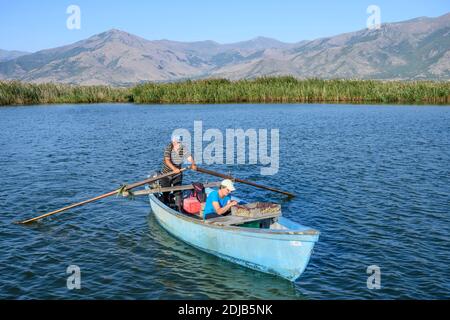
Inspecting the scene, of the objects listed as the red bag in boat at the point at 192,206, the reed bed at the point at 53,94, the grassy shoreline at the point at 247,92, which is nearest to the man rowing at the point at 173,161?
the red bag in boat at the point at 192,206

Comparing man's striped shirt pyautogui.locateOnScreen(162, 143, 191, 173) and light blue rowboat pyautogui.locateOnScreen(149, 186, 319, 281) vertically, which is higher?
man's striped shirt pyautogui.locateOnScreen(162, 143, 191, 173)

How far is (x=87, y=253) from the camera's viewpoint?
13852 millimetres

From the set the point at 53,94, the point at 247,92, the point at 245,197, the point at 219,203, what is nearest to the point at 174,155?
the point at 219,203

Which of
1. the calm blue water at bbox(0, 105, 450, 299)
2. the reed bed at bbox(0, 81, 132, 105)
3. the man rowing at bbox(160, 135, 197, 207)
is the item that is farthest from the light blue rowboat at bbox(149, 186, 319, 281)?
the reed bed at bbox(0, 81, 132, 105)

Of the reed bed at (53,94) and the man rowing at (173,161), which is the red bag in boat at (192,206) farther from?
the reed bed at (53,94)

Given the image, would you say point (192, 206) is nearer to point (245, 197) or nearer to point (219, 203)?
point (219, 203)

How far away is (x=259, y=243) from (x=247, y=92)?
53807mm

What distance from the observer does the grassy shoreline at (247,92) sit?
59.6 m

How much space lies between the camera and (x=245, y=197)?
19562 mm

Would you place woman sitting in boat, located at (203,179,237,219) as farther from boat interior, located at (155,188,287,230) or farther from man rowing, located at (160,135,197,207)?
man rowing, located at (160,135,197,207)

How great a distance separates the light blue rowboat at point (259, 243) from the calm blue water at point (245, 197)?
0.37 m

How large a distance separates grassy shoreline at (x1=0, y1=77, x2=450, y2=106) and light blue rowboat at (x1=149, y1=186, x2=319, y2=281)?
50.6 m

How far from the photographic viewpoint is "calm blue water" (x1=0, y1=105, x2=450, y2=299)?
38.2ft
